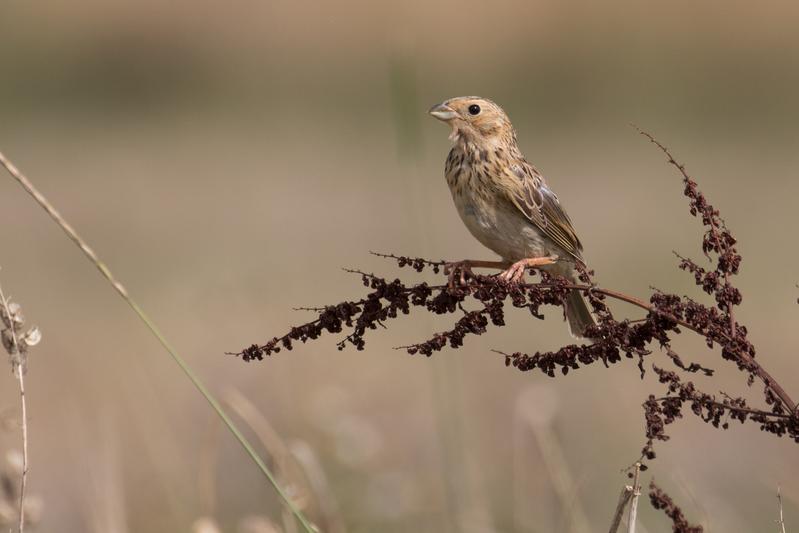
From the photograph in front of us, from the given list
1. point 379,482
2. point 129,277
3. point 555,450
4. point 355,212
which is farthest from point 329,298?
point 555,450

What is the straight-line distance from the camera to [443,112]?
5.84 m

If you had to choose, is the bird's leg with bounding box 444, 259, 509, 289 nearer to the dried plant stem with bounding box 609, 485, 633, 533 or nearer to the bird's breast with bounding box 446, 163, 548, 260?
the dried plant stem with bounding box 609, 485, 633, 533

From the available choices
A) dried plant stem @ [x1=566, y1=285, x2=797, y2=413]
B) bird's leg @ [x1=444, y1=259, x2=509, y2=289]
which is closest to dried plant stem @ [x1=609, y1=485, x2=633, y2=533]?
dried plant stem @ [x1=566, y1=285, x2=797, y2=413]

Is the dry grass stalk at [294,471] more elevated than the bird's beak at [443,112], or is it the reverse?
the bird's beak at [443,112]

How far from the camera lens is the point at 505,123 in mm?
5945

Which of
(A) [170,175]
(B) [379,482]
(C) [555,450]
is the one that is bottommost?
(A) [170,175]

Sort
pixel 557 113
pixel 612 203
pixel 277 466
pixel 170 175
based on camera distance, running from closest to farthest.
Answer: pixel 277 466 < pixel 612 203 < pixel 170 175 < pixel 557 113

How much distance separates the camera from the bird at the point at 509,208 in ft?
18.2

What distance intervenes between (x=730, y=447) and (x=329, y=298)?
480 centimetres

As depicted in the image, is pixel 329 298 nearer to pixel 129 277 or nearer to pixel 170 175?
pixel 129 277

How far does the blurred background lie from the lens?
6.20 meters

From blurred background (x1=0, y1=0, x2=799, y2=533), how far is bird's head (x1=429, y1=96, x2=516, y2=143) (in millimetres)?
213

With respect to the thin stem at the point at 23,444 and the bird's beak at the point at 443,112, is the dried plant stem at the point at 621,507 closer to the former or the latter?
the thin stem at the point at 23,444

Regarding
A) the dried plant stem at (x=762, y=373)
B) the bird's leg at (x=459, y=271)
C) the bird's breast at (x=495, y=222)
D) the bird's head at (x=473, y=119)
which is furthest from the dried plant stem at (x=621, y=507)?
the bird's head at (x=473, y=119)
